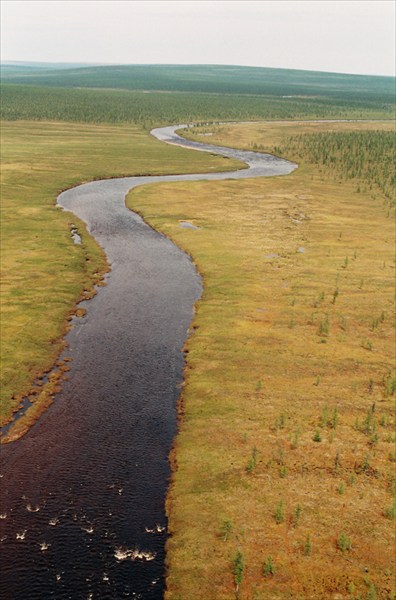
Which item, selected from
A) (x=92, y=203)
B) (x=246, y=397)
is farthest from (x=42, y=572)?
(x=92, y=203)

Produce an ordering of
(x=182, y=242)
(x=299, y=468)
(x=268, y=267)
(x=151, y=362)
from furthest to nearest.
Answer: (x=182, y=242) → (x=268, y=267) → (x=151, y=362) → (x=299, y=468)

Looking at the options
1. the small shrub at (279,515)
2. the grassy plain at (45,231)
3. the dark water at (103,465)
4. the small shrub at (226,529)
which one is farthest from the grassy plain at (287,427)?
the grassy plain at (45,231)

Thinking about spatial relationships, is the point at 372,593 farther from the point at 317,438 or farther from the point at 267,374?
the point at 267,374

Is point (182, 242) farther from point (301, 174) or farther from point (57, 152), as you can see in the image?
point (57, 152)

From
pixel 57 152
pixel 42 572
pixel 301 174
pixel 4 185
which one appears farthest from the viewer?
pixel 57 152

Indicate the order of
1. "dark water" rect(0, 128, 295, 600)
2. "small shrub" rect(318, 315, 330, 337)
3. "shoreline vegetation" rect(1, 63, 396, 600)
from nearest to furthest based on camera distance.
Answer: "dark water" rect(0, 128, 295, 600) → "shoreline vegetation" rect(1, 63, 396, 600) → "small shrub" rect(318, 315, 330, 337)

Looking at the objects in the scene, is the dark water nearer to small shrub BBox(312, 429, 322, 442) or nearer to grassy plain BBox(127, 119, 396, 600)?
grassy plain BBox(127, 119, 396, 600)

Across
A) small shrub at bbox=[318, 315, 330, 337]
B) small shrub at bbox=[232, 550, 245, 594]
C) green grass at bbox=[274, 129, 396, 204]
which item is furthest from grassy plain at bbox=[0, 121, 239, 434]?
green grass at bbox=[274, 129, 396, 204]

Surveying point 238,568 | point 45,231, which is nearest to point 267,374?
point 238,568
